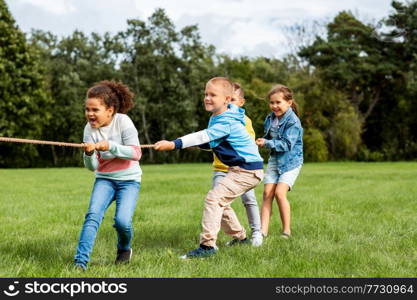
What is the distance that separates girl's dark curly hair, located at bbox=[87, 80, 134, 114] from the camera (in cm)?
490

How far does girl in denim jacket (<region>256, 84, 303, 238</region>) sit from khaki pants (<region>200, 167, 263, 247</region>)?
949mm

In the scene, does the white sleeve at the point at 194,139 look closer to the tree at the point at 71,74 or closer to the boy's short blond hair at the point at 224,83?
the boy's short blond hair at the point at 224,83

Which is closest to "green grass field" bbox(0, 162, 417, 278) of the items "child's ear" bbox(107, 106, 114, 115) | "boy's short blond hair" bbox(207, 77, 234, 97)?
"child's ear" bbox(107, 106, 114, 115)

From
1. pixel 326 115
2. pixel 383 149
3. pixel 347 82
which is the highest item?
pixel 347 82

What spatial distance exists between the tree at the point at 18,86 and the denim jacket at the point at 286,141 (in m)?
30.0

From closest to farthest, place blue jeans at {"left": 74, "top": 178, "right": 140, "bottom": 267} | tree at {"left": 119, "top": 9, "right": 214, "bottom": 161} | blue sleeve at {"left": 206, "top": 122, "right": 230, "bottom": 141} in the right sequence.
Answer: blue jeans at {"left": 74, "top": 178, "right": 140, "bottom": 267} < blue sleeve at {"left": 206, "top": 122, "right": 230, "bottom": 141} < tree at {"left": 119, "top": 9, "right": 214, "bottom": 161}

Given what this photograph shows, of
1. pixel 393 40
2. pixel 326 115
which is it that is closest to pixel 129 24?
pixel 326 115

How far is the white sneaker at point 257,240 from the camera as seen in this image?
5.84 m

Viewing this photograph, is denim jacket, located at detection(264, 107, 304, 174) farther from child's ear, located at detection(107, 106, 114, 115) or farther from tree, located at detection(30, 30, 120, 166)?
tree, located at detection(30, 30, 120, 166)

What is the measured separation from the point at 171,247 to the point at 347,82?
39.2 m

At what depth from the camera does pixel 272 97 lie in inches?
260

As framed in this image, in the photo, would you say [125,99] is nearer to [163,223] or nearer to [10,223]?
[163,223]

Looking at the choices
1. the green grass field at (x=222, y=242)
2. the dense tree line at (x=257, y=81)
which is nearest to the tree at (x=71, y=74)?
the dense tree line at (x=257, y=81)

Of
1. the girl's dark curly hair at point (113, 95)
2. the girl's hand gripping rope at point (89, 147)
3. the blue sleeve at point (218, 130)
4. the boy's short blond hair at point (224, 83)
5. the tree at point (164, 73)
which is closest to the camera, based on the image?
the girl's hand gripping rope at point (89, 147)
